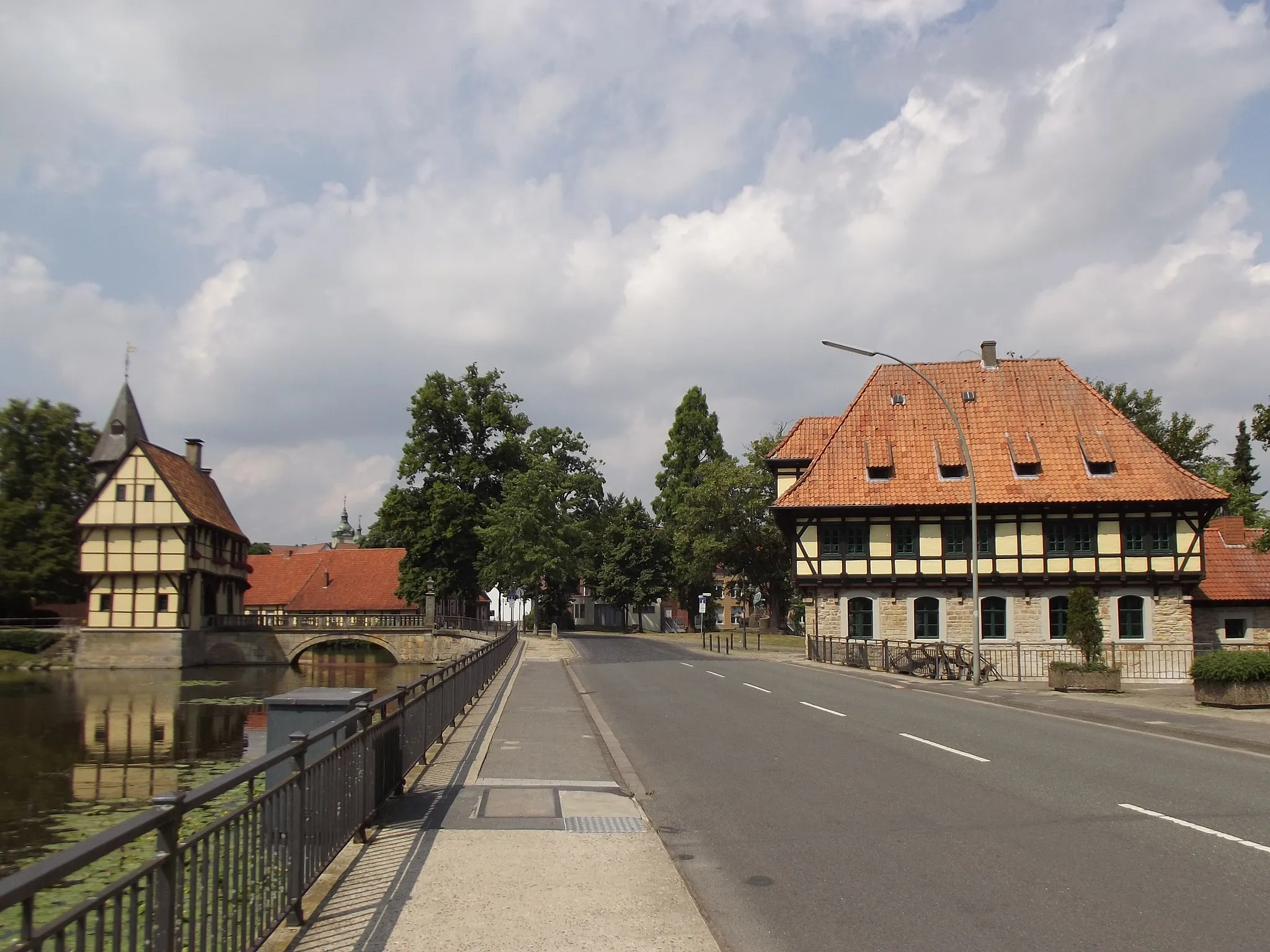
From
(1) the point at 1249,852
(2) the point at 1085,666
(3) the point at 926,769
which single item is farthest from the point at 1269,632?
(1) the point at 1249,852

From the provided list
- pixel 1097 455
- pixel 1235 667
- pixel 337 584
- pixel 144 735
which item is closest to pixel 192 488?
pixel 337 584

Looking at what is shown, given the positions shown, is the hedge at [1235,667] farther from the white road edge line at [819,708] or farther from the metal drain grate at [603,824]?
the metal drain grate at [603,824]

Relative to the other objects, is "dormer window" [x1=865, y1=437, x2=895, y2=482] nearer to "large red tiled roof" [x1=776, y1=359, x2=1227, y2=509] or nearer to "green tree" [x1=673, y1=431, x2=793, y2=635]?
"large red tiled roof" [x1=776, y1=359, x2=1227, y2=509]

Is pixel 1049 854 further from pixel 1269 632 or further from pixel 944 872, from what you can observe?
pixel 1269 632

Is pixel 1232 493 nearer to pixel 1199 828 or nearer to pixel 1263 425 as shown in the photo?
pixel 1263 425

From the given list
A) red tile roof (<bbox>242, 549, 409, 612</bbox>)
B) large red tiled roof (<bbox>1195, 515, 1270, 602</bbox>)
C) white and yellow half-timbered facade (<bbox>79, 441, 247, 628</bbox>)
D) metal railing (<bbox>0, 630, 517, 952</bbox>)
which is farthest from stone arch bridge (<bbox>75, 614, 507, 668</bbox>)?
metal railing (<bbox>0, 630, 517, 952</bbox>)

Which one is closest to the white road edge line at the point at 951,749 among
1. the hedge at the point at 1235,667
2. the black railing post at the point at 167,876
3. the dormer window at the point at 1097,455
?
the hedge at the point at 1235,667

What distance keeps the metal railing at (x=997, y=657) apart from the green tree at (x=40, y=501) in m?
50.3

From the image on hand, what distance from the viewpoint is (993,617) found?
4003 cm

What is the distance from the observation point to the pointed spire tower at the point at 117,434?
66.4 m

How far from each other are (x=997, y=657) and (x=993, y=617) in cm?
523

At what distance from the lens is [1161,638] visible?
39188 millimetres

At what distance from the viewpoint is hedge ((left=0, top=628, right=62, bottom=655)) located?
2340 inches

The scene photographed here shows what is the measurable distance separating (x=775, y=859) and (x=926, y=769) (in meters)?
4.74
